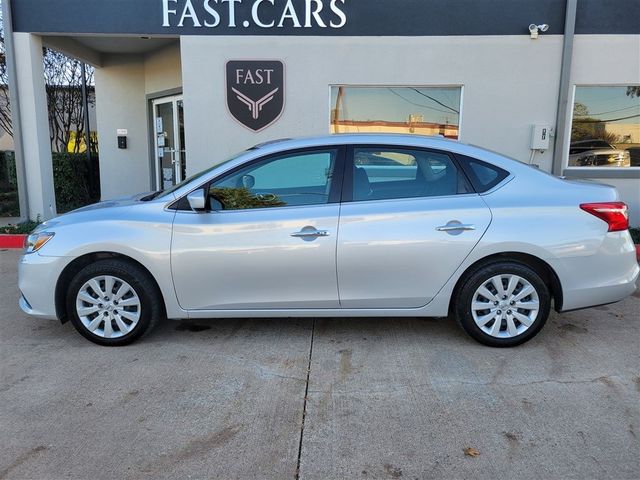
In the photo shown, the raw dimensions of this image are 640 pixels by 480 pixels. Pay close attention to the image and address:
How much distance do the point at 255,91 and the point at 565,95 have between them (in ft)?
15.4

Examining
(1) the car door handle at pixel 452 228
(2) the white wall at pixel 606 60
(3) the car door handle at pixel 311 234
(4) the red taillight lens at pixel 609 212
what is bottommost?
(3) the car door handle at pixel 311 234

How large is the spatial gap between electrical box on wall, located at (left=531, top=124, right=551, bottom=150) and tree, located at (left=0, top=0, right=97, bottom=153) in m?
12.7

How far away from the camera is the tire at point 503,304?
13.1 feet

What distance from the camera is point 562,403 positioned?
330 centimetres

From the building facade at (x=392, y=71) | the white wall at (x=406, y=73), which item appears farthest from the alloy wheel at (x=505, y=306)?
the building facade at (x=392, y=71)

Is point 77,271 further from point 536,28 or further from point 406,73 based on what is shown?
point 536,28

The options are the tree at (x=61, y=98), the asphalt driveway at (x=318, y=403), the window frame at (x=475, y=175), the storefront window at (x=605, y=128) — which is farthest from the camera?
the tree at (x=61, y=98)

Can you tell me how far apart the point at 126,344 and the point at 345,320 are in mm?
1898

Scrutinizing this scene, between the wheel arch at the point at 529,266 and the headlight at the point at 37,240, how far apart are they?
3198 mm

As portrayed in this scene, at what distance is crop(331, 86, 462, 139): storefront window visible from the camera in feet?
26.6

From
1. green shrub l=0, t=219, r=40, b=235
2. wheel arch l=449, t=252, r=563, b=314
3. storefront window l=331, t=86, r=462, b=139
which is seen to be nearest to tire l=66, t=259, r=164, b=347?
wheel arch l=449, t=252, r=563, b=314

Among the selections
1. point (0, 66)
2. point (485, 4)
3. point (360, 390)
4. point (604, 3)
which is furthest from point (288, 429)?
point (0, 66)

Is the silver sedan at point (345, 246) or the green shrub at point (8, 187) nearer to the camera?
the silver sedan at point (345, 246)

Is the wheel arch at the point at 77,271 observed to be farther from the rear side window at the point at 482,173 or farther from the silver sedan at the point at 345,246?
the rear side window at the point at 482,173
